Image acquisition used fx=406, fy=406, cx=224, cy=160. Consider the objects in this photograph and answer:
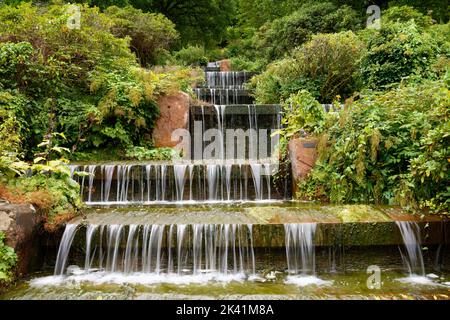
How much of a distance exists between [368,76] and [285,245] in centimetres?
743

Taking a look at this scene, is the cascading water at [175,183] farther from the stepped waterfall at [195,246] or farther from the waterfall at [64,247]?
the waterfall at [64,247]

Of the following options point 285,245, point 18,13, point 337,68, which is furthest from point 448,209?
point 18,13

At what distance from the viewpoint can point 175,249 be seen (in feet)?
19.2

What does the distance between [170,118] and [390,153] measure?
19.4 feet

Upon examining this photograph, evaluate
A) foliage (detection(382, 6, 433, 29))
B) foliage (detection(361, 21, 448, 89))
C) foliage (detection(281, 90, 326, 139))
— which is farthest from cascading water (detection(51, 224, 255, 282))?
foliage (detection(382, 6, 433, 29))

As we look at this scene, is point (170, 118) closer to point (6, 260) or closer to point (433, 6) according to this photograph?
point (6, 260)

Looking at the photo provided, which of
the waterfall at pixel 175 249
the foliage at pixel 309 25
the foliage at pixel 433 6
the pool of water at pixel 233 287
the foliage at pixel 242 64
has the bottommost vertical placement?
the pool of water at pixel 233 287

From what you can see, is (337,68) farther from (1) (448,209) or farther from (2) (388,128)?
(1) (448,209)

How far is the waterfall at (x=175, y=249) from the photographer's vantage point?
19.1 ft

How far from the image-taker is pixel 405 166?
→ 6965 mm

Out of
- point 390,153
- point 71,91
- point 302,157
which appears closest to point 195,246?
point 302,157

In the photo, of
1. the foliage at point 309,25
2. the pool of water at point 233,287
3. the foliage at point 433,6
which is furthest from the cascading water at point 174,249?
the foliage at point 433,6

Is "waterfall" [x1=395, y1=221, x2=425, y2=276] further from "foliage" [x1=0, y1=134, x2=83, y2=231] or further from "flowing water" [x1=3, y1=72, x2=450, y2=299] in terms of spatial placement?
"foliage" [x1=0, y1=134, x2=83, y2=231]

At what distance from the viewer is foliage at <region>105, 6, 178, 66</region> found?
1655 centimetres
